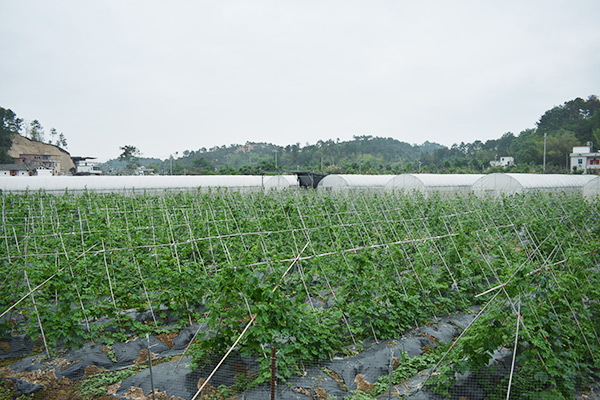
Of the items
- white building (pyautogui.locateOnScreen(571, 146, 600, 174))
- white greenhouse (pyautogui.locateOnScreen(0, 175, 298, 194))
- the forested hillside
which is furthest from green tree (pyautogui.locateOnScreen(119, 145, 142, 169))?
white building (pyautogui.locateOnScreen(571, 146, 600, 174))

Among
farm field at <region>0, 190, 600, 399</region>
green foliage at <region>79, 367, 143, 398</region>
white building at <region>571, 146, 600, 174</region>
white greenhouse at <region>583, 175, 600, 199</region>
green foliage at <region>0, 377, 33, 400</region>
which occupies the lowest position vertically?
green foliage at <region>79, 367, 143, 398</region>

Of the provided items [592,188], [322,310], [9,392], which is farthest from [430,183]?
[9,392]

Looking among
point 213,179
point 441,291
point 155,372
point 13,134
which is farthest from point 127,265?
point 13,134

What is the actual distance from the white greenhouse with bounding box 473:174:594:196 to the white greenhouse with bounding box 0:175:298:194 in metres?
11.2

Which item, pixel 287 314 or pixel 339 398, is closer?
pixel 339 398

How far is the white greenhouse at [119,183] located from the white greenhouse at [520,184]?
11.2m

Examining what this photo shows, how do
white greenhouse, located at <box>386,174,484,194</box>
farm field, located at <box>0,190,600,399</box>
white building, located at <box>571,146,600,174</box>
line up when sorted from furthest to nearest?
white building, located at <box>571,146,600,174</box> → white greenhouse, located at <box>386,174,484,194</box> → farm field, located at <box>0,190,600,399</box>

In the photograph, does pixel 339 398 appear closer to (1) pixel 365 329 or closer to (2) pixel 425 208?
(1) pixel 365 329

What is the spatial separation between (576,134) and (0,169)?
6462cm

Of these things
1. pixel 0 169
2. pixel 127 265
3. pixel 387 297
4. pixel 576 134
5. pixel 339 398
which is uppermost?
pixel 576 134

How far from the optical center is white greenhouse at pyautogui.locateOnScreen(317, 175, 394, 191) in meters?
23.2

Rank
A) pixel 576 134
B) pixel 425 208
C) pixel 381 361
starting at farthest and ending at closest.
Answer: pixel 576 134, pixel 425 208, pixel 381 361

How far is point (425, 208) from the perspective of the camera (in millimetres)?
12477

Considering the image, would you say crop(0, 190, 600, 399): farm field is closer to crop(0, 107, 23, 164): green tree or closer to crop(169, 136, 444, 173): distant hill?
crop(169, 136, 444, 173): distant hill
